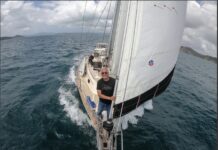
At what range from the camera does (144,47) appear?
7.62 m

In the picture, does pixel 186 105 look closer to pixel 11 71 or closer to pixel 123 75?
pixel 123 75

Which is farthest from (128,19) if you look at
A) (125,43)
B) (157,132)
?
(157,132)

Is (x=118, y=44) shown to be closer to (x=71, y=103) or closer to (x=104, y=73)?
(x=104, y=73)

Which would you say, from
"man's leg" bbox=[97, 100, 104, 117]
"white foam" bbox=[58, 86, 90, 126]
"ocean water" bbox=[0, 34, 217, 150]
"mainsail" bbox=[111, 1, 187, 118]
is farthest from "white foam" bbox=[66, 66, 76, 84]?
"mainsail" bbox=[111, 1, 187, 118]

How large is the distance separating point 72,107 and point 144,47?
23.9 ft

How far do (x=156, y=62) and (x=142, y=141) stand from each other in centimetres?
426

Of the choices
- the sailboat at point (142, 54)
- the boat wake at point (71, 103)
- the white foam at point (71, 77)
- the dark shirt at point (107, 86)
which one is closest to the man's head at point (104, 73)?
the dark shirt at point (107, 86)

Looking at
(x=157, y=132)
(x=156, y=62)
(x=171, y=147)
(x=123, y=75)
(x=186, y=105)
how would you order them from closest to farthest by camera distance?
(x=123, y=75) → (x=156, y=62) → (x=171, y=147) → (x=157, y=132) → (x=186, y=105)

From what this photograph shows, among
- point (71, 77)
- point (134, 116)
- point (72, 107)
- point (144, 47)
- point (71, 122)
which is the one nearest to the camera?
point (144, 47)

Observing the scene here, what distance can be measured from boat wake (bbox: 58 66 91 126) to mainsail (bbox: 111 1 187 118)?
4144 millimetres

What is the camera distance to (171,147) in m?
10.2

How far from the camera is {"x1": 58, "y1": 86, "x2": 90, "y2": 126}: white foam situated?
11.6 m

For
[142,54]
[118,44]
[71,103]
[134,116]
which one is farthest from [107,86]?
[71,103]

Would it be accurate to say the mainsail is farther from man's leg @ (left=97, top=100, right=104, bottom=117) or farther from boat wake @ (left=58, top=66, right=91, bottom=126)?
boat wake @ (left=58, top=66, right=91, bottom=126)
